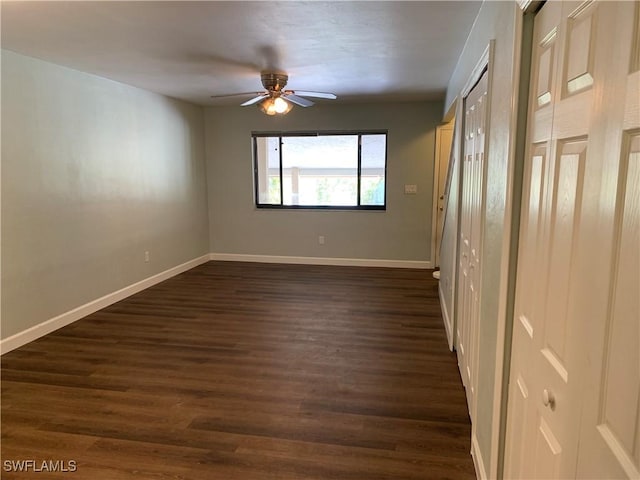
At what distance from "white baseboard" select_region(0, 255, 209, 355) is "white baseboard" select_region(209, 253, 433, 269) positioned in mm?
984

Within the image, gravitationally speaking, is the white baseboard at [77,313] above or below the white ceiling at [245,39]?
below

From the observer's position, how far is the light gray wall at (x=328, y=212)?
19.5ft

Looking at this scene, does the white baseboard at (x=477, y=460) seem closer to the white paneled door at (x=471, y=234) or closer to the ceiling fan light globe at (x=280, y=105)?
→ the white paneled door at (x=471, y=234)

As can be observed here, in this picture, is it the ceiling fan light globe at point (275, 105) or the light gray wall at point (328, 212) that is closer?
the ceiling fan light globe at point (275, 105)

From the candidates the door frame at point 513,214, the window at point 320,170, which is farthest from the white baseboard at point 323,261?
the door frame at point 513,214

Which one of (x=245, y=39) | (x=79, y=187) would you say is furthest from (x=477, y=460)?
(x=79, y=187)

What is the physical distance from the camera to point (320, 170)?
251 inches

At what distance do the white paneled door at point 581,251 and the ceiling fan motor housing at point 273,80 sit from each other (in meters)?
2.88

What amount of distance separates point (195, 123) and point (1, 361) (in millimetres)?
4090

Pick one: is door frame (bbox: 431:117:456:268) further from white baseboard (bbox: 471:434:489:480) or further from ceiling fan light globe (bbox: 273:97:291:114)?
white baseboard (bbox: 471:434:489:480)

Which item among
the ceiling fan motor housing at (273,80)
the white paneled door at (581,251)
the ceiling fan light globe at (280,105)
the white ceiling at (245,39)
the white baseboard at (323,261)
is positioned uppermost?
the white ceiling at (245,39)

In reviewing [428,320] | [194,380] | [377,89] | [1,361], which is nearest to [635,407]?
[194,380]

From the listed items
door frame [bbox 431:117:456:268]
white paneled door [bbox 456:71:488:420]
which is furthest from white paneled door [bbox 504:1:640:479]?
door frame [bbox 431:117:456:268]

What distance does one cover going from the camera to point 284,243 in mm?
6570
